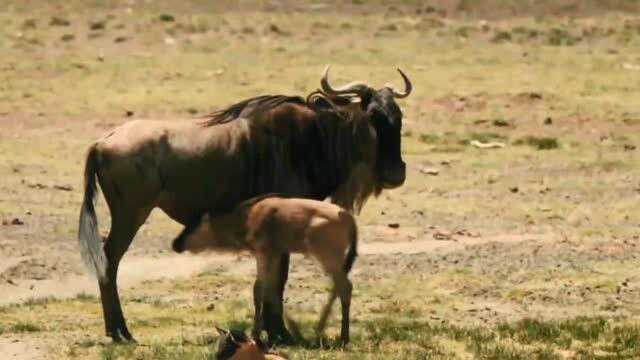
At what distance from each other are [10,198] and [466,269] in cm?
673

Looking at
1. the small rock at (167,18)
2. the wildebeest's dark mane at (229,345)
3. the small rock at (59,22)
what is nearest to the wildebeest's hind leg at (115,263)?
the wildebeest's dark mane at (229,345)

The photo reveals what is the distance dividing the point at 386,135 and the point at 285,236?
153 cm

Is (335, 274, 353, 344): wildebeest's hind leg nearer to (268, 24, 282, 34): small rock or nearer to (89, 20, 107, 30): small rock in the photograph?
(89, 20, 107, 30): small rock

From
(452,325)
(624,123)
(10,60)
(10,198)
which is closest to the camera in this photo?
(452,325)

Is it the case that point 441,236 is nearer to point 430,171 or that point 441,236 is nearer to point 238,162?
point 430,171

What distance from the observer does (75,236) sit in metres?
18.2

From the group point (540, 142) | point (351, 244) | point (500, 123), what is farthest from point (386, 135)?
point (500, 123)

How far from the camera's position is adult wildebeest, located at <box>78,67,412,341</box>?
40.3 feet

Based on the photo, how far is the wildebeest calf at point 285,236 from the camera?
465 inches

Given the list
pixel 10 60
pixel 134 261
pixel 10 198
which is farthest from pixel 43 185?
pixel 10 60

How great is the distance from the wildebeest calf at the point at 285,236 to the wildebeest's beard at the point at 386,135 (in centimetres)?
116

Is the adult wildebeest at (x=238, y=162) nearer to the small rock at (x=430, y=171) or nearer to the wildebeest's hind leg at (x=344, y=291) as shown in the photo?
the wildebeest's hind leg at (x=344, y=291)

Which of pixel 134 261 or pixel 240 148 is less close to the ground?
pixel 240 148

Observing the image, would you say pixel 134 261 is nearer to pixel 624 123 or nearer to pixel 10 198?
pixel 10 198
